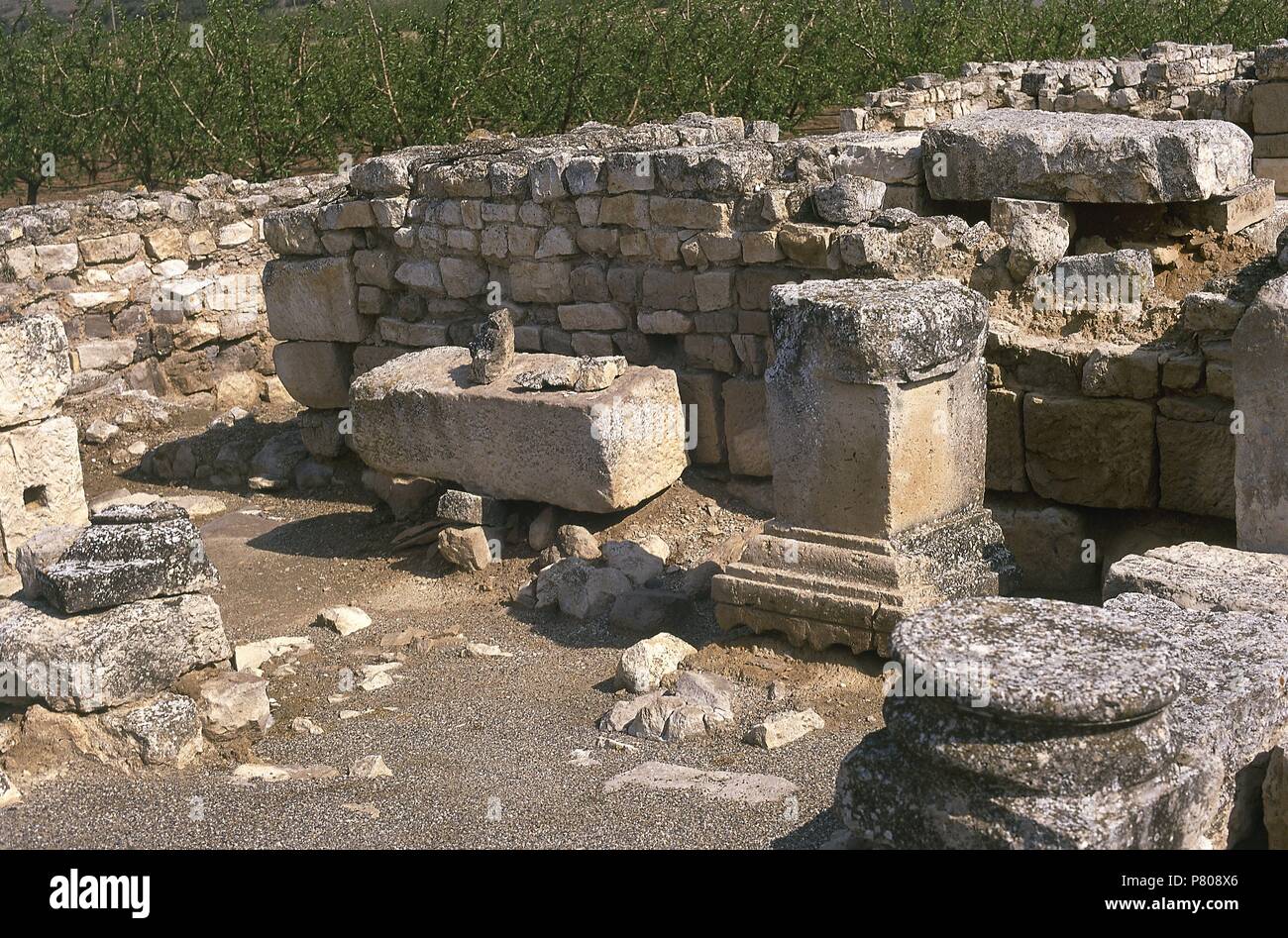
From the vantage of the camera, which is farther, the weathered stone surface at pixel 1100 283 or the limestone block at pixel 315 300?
the limestone block at pixel 315 300

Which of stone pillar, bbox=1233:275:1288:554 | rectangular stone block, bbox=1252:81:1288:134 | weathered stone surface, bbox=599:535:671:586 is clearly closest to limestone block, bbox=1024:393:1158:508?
stone pillar, bbox=1233:275:1288:554

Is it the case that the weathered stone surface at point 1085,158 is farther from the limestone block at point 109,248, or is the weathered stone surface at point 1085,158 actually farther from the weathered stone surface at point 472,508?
the limestone block at point 109,248

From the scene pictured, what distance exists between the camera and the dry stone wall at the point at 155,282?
Result: 10.5 metres

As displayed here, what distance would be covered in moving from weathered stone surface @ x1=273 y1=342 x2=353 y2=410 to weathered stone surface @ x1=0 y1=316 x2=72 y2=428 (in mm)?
2782

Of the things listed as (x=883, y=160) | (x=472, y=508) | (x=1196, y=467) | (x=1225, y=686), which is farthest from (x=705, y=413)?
(x=1225, y=686)

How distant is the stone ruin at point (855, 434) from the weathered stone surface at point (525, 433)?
0.02 meters

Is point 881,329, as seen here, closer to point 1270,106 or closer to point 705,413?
point 705,413

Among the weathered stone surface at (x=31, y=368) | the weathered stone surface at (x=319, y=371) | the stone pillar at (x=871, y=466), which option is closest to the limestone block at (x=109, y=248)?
the weathered stone surface at (x=319, y=371)

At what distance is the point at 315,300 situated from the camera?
368 inches

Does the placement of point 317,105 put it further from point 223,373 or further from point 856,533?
point 856,533

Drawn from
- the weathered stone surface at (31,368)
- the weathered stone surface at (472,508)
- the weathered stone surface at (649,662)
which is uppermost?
the weathered stone surface at (31,368)

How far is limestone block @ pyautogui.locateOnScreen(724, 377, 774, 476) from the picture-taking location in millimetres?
7633

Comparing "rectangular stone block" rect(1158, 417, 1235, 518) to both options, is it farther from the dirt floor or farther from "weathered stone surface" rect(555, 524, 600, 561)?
"weathered stone surface" rect(555, 524, 600, 561)
